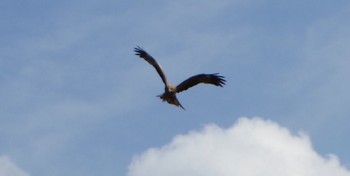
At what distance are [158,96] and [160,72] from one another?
175 cm

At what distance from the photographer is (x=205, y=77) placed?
58656 millimetres

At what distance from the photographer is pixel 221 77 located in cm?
5856

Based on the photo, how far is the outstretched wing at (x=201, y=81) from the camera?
58.5 metres

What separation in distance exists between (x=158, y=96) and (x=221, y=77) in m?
3.48

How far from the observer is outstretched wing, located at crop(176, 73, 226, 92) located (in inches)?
2303

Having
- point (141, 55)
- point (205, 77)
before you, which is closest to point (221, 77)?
point (205, 77)

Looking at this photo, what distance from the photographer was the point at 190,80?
193 feet

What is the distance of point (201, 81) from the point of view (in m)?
58.9

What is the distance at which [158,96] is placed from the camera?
191 ft

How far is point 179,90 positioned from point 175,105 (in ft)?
3.69

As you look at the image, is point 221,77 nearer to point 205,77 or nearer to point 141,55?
point 205,77

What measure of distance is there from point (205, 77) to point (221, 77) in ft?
2.78

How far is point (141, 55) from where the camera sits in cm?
6122
